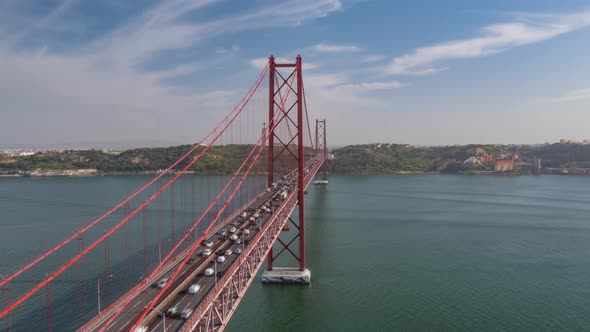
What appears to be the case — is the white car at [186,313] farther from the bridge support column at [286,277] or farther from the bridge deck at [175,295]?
the bridge support column at [286,277]

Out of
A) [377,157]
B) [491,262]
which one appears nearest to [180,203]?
[491,262]

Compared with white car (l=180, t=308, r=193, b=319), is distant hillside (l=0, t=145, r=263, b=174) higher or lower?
higher

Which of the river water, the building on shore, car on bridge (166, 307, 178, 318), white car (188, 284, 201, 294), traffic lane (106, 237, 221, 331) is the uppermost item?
the building on shore

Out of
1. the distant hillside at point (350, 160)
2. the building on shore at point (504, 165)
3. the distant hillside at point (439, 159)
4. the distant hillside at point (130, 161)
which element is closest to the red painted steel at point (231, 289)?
the distant hillside at point (130, 161)

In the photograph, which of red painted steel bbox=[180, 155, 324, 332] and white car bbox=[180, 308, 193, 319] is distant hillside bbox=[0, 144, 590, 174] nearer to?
red painted steel bbox=[180, 155, 324, 332]


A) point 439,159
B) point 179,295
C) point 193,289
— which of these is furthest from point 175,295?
point 439,159

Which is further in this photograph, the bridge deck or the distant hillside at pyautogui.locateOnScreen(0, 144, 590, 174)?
the distant hillside at pyautogui.locateOnScreen(0, 144, 590, 174)

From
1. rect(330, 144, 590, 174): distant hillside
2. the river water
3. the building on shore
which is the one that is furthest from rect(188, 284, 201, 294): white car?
the building on shore

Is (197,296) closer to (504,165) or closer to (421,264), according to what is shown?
(421,264)
